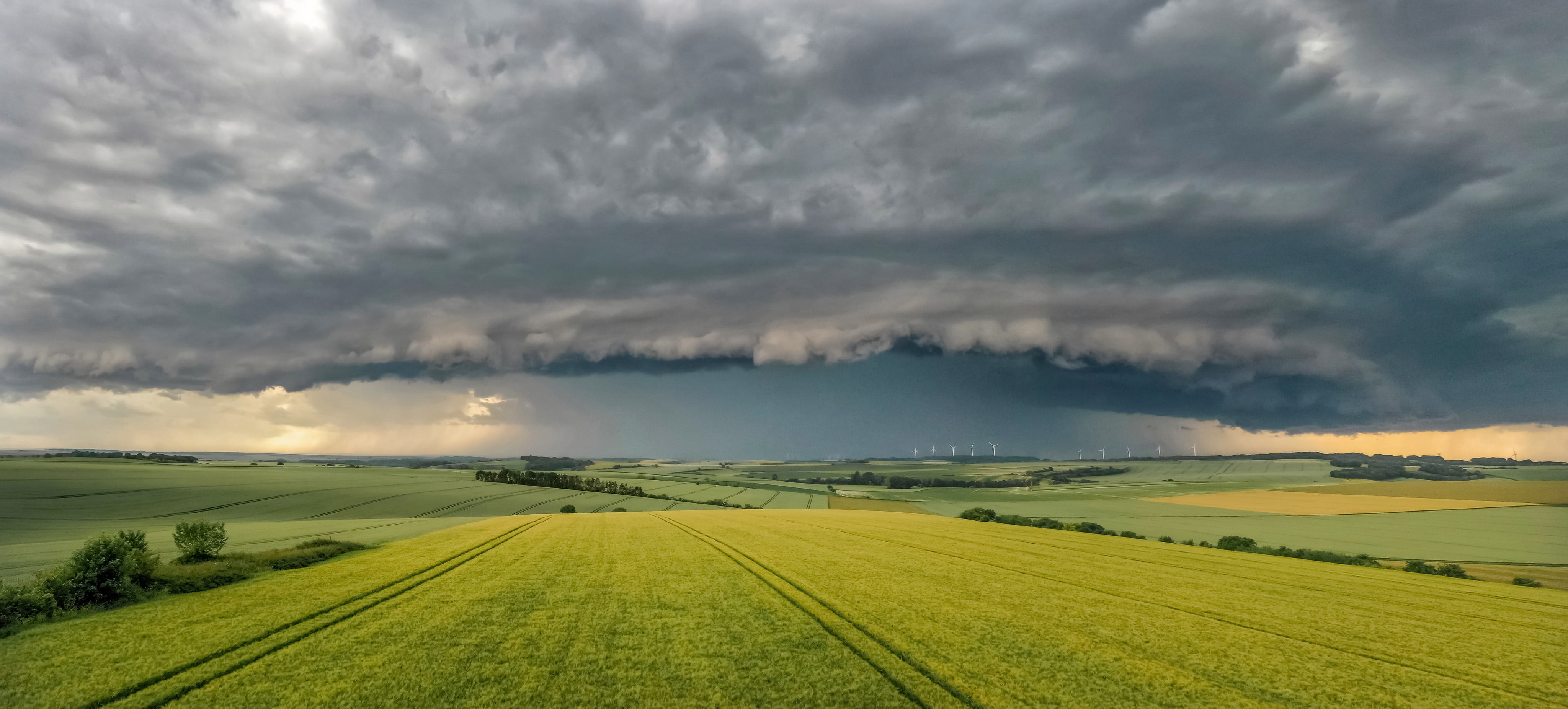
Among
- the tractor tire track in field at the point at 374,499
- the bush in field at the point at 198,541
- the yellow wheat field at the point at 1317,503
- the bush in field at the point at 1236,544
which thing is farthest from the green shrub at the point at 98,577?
the yellow wheat field at the point at 1317,503

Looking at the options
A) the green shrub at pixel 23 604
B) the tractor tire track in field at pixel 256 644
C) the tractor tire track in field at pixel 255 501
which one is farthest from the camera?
the tractor tire track in field at pixel 255 501

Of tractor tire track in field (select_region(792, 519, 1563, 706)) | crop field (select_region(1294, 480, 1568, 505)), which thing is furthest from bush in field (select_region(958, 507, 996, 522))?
crop field (select_region(1294, 480, 1568, 505))

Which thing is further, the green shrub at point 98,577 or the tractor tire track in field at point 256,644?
the green shrub at point 98,577

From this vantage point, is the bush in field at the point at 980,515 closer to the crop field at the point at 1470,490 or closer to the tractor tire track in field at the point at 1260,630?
the tractor tire track in field at the point at 1260,630

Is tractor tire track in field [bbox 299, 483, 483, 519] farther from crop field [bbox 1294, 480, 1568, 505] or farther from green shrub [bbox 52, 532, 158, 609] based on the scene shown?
crop field [bbox 1294, 480, 1568, 505]

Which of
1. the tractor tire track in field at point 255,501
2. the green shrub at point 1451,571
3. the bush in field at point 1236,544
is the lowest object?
the tractor tire track in field at point 255,501
